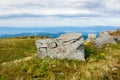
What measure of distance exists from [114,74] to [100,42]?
Result: 23467mm

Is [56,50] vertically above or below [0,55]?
above

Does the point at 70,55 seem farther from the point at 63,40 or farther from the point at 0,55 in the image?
the point at 0,55

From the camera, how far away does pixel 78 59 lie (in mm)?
27281

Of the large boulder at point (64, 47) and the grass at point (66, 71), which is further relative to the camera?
the large boulder at point (64, 47)

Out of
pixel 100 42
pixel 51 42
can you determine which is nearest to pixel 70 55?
pixel 51 42

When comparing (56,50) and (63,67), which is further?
(56,50)

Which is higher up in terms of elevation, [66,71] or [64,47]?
[64,47]

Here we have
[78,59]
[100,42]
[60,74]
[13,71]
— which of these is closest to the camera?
[60,74]

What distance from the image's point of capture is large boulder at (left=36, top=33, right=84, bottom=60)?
28.2 meters

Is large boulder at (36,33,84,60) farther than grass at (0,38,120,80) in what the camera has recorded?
Yes

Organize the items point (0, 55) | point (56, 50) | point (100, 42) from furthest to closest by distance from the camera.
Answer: point (0, 55) → point (100, 42) → point (56, 50)

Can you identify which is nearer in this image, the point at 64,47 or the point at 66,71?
the point at 66,71

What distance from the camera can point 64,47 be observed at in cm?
2956

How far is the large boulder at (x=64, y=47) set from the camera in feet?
92.4
